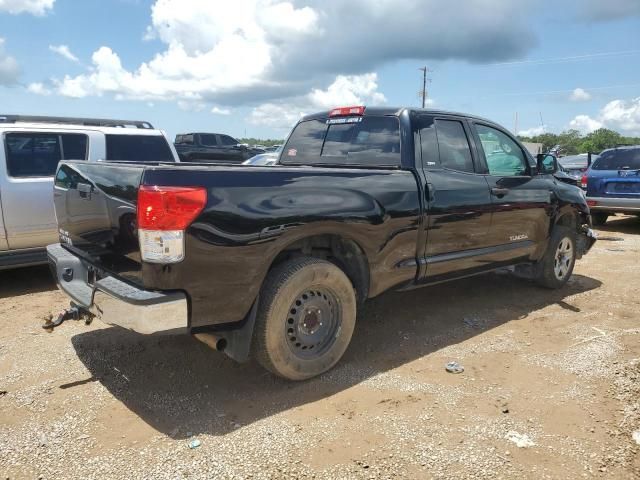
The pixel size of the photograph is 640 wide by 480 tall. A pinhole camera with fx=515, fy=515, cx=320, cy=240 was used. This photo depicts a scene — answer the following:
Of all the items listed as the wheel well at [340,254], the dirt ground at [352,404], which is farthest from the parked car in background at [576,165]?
the wheel well at [340,254]

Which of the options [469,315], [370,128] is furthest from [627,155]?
[370,128]

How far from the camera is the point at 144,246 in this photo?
2.72 metres

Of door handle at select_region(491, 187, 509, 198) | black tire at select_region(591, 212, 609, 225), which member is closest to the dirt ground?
door handle at select_region(491, 187, 509, 198)

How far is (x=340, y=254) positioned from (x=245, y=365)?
3.56ft

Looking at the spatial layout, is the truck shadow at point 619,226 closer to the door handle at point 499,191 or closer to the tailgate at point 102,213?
the door handle at point 499,191

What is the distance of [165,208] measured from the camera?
8.75ft

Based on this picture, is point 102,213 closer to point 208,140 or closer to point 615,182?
point 615,182

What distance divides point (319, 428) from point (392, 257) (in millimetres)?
1394

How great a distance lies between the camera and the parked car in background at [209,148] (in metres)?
22.4

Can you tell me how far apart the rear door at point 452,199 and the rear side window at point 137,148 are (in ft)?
11.8

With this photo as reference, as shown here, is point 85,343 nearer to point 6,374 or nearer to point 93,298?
point 6,374

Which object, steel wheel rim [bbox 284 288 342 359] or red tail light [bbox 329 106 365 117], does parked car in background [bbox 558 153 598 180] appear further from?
steel wheel rim [bbox 284 288 342 359]

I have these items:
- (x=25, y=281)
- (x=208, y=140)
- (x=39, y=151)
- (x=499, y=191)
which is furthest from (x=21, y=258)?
(x=208, y=140)

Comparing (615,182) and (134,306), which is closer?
(134,306)
